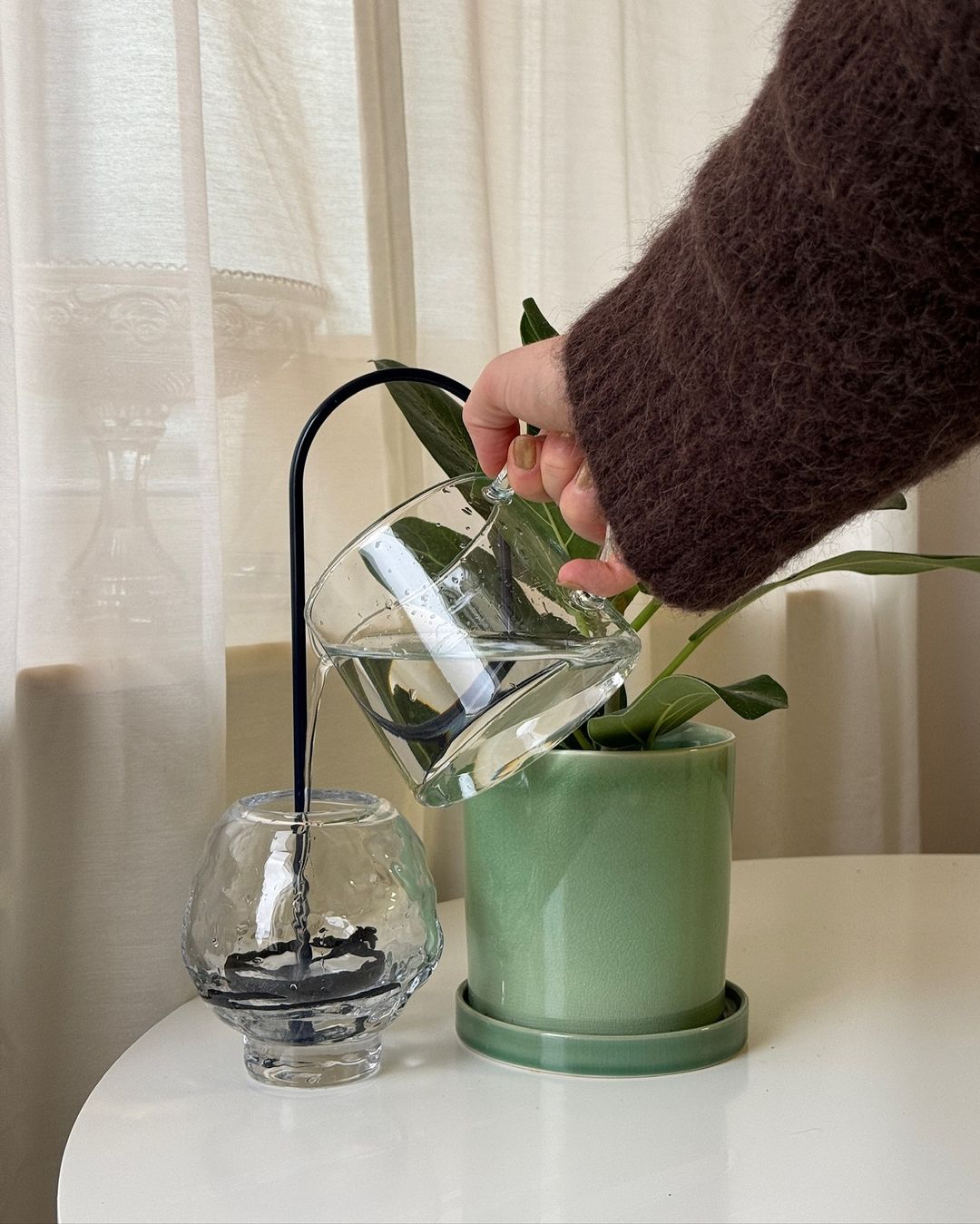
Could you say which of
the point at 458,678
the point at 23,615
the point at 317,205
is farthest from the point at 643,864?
the point at 317,205

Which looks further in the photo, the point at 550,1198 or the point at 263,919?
the point at 263,919

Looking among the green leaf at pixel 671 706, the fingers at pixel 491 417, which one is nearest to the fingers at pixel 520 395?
the fingers at pixel 491 417

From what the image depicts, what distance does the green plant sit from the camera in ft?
2.14

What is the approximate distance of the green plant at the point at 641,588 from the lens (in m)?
0.65

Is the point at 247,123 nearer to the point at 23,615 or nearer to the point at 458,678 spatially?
the point at 23,615

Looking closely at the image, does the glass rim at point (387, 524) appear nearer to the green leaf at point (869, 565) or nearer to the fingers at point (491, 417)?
the fingers at point (491, 417)

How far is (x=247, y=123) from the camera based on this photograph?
0.88 metres

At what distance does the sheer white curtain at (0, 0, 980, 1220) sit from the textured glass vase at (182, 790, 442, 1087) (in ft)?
0.56

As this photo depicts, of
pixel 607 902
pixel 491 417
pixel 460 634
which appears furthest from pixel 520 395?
pixel 607 902

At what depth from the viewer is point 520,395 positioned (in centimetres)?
63

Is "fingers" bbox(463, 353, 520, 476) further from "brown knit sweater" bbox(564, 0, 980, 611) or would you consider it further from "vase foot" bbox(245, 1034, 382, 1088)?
"vase foot" bbox(245, 1034, 382, 1088)

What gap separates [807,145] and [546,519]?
10.5 inches

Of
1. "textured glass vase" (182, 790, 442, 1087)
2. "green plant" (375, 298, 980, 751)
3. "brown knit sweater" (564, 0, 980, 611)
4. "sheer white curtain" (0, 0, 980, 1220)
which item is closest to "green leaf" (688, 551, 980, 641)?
"green plant" (375, 298, 980, 751)

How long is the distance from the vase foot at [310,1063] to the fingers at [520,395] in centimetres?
32
